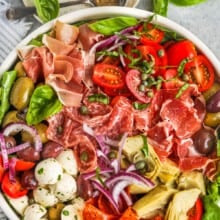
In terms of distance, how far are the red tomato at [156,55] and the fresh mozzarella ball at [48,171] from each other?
0.43 meters

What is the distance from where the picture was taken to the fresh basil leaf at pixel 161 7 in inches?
83.8

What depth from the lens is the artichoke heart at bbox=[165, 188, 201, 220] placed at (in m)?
2.06

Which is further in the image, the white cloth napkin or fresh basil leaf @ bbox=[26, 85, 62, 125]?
the white cloth napkin

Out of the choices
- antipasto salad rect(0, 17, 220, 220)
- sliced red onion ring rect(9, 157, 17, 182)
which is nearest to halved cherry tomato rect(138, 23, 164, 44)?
antipasto salad rect(0, 17, 220, 220)

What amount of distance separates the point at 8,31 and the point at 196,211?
0.85 metres

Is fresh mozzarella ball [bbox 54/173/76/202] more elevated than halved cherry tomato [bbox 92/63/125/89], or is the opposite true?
halved cherry tomato [bbox 92/63/125/89]

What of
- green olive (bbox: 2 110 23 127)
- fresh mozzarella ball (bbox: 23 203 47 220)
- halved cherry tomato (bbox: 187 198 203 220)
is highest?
green olive (bbox: 2 110 23 127)

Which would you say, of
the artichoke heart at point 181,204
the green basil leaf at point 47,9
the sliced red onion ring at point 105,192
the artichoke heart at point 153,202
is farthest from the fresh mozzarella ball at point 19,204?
the green basil leaf at point 47,9

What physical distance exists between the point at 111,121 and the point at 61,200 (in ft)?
0.96

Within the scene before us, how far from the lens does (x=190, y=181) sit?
210cm

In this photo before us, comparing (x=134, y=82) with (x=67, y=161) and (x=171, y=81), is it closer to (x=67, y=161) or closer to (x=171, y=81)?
(x=171, y=81)

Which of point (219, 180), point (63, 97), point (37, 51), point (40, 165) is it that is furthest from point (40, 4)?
point (219, 180)

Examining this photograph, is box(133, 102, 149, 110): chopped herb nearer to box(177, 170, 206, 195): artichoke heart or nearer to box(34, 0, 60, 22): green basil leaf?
box(177, 170, 206, 195): artichoke heart

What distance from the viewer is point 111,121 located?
2092 millimetres
